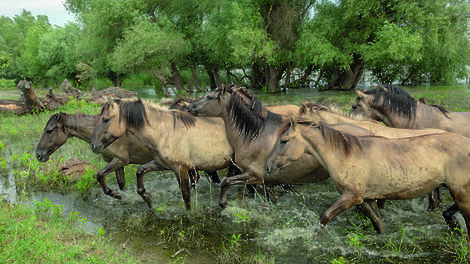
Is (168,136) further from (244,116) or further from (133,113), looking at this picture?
(244,116)

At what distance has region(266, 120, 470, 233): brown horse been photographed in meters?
4.46

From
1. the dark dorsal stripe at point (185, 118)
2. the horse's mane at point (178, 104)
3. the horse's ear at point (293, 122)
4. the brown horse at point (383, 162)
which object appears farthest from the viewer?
the horse's mane at point (178, 104)

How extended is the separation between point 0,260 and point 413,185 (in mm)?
5272

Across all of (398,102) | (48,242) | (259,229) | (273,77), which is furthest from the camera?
(273,77)

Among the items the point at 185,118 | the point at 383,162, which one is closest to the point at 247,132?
the point at 185,118

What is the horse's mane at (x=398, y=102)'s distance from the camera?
7438 mm

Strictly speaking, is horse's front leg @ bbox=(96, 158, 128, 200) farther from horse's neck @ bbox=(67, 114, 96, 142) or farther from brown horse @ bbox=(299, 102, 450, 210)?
brown horse @ bbox=(299, 102, 450, 210)

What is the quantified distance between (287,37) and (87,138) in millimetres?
21206

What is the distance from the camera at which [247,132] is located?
252 inches

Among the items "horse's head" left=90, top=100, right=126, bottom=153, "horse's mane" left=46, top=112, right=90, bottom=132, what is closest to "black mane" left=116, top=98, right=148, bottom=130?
"horse's head" left=90, top=100, right=126, bottom=153

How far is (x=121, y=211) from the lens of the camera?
668 cm

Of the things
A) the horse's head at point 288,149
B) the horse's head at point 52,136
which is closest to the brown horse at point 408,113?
the horse's head at point 288,149

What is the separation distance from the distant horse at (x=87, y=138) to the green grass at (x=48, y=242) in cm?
148

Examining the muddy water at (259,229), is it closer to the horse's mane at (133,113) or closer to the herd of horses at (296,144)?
the herd of horses at (296,144)
